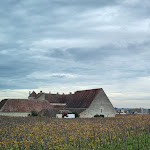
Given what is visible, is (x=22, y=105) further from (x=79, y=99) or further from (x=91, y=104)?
(x=91, y=104)

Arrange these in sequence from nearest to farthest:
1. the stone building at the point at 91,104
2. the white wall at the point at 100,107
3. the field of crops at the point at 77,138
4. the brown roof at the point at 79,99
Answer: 1. the field of crops at the point at 77,138
2. the white wall at the point at 100,107
3. the stone building at the point at 91,104
4. the brown roof at the point at 79,99

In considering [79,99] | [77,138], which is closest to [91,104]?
[79,99]

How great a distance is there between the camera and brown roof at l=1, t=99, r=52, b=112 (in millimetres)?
56344

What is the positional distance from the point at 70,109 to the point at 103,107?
8695 mm

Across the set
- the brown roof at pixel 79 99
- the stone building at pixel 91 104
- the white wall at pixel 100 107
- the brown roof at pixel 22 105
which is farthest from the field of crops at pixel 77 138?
the brown roof at pixel 22 105

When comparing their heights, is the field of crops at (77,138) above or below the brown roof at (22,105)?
below

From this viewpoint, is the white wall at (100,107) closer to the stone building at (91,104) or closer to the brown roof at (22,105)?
the stone building at (91,104)

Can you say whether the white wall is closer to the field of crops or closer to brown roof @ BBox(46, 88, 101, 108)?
brown roof @ BBox(46, 88, 101, 108)

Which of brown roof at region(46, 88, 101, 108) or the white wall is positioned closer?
the white wall

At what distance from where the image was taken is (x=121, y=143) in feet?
59.5

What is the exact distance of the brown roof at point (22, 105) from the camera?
56344 millimetres

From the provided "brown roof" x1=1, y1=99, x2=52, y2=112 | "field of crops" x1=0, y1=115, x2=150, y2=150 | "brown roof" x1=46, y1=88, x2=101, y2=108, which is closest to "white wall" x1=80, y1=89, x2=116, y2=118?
"brown roof" x1=46, y1=88, x2=101, y2=108

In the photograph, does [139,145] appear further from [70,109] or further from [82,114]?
[70,109]

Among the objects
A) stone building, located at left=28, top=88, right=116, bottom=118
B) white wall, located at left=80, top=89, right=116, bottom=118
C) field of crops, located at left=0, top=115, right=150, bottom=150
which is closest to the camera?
field of crops, located at left=0, top=115, right=150, bottom=150
